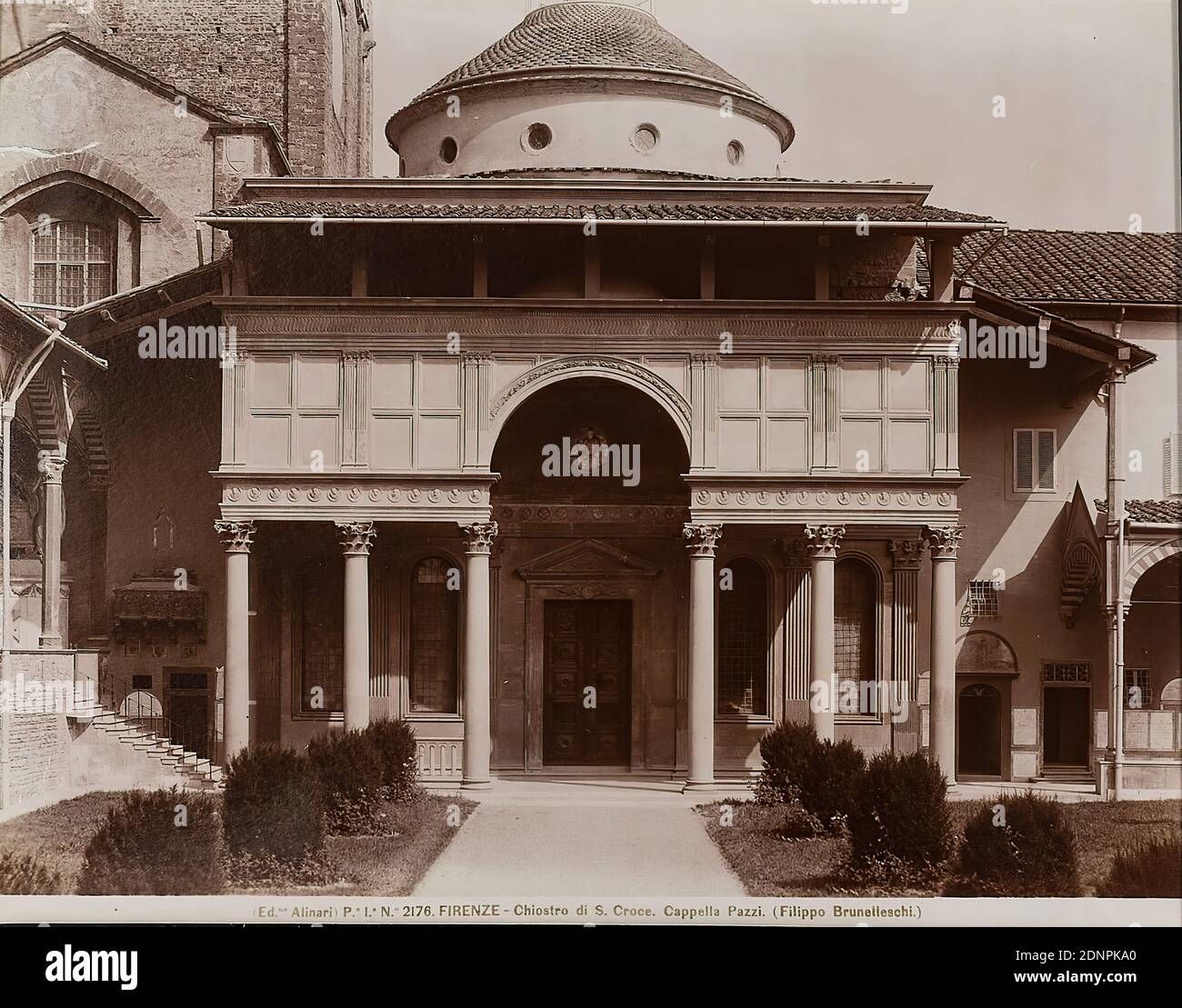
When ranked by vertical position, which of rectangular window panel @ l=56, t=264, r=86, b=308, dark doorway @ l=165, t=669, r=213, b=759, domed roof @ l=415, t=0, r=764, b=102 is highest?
domed roof @ l=415, t=0, r=764, b=102

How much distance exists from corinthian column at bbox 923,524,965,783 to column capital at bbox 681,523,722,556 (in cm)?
344

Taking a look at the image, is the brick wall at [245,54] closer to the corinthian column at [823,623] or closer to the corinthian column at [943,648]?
the corinthian column at [823,623]

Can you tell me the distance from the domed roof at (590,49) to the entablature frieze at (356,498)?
9.63 meters

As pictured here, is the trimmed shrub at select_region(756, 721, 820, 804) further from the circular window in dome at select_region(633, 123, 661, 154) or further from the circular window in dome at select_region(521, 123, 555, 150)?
the circular window in dome at select_region(521, 123, 555, 150)

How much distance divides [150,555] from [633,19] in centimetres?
1490

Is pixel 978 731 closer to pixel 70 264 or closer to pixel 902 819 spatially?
pixel 902 819

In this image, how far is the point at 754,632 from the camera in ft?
91.4

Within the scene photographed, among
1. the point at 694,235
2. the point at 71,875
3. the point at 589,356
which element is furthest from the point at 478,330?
the point at 71,875

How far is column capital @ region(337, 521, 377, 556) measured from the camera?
2436cm

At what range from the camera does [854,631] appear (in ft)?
90.9

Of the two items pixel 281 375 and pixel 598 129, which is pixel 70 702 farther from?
pixel 598 129

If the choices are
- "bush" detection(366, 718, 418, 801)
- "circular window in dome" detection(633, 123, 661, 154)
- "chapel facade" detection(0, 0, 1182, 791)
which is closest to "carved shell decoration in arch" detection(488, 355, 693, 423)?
"chapel facade" detection(0, 0, 1182, 791)

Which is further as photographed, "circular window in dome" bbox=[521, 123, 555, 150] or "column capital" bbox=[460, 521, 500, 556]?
"circular window in dome" bbox=[521, 123, 555, 150]

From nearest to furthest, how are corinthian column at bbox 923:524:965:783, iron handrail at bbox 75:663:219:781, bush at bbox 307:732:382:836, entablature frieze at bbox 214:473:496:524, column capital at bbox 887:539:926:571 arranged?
bush at bbox 307:732:382:836 < corinthian column at bbox 923:524:965:783 < entablature frieze at bbox 214:473:496:524 < iron handrail at bbox 75:663:219:781 < column capital at bbox 887:539:926:571
